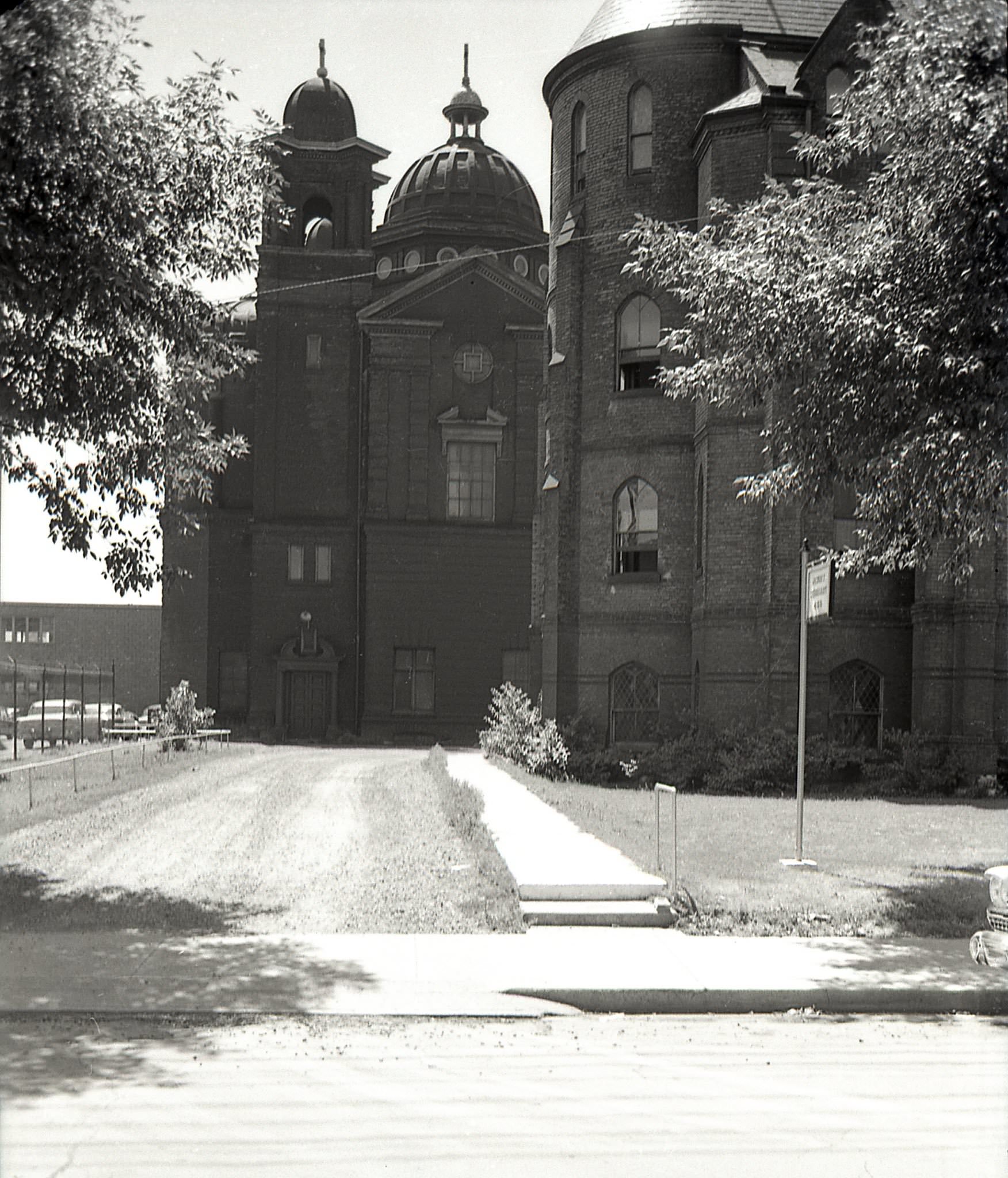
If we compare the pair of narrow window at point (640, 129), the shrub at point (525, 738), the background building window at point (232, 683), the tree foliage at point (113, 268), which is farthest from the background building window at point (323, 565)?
the tree foliage at point (113, 268)

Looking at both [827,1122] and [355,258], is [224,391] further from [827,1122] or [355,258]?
[827,1122]

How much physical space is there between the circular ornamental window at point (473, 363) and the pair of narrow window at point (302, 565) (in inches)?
310

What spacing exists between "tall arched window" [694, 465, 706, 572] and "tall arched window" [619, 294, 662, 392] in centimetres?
238

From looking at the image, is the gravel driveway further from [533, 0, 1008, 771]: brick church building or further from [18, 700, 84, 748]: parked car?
[18, 700, 84, 748]: parked car

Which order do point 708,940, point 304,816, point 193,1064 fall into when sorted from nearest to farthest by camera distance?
point 193,1064, point 708,940, point 304,816

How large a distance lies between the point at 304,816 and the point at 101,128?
12517 millimetres

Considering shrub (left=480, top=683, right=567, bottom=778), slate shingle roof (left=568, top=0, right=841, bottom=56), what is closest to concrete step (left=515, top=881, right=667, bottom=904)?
shrub (left=480, top=683, right=567, bottom=778)

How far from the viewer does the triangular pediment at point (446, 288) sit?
4950cm

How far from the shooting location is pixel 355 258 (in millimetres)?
50000

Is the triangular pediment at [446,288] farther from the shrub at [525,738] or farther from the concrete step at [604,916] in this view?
the concrete step at [604,916]

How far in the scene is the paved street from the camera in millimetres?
5977

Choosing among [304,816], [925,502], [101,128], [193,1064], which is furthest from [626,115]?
[193,1064]

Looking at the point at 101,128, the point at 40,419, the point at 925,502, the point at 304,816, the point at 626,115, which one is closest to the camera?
the point at 101,128

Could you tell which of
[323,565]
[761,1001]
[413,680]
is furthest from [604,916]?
[323,565]
